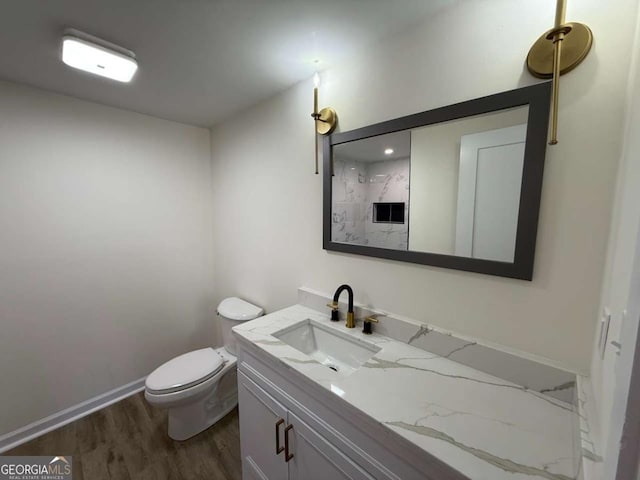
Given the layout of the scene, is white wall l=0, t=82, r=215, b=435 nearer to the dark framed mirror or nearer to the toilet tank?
the toilet tank

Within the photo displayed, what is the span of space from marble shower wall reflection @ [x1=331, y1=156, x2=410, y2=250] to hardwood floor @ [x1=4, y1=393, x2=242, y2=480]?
1.56 m

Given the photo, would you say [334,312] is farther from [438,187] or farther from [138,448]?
[138,448]

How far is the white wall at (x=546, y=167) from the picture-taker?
0.78m

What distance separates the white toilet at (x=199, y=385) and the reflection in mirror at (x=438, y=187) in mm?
1178

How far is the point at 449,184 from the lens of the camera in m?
1.09

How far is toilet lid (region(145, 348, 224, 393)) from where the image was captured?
1617 millimetres

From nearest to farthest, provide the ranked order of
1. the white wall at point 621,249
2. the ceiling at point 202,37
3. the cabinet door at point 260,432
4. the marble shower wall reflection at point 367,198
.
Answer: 1. the white wall at point 621,249
2. the ceiling at point 202,37
3. the cabinet door at point 260,432
4. the marble shower wall reflection at point 367,198

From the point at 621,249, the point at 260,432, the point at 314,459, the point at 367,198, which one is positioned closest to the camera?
the point at 621,249

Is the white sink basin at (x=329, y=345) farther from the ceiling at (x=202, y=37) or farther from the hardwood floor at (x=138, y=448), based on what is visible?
the ceiling at (x=202, y=37)

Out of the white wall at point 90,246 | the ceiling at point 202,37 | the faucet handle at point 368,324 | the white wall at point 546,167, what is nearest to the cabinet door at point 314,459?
the faucet handle at point 368,324

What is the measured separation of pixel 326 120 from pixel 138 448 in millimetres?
2363

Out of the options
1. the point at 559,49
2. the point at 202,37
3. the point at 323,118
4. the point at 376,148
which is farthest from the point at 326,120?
the point at 559,49

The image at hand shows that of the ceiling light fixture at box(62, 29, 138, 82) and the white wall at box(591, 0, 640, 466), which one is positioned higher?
the ceiling light fixture at box(62, 29, 138, 82)

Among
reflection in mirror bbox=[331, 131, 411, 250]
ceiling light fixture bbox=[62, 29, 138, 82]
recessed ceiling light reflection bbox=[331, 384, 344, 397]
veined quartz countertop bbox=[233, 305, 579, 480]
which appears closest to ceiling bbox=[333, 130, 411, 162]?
reflection in mirror bbox=[331, 131, 411, 250]
